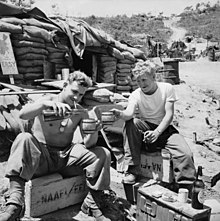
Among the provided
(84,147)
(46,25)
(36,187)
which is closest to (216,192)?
(84,147)

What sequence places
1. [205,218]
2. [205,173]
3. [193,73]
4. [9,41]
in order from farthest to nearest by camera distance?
[193,73]
[9,41]
[205,173]
[205,218]

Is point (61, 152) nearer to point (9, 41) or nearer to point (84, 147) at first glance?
point (84, 147)

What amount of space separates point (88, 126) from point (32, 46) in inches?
165

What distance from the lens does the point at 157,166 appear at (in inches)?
152

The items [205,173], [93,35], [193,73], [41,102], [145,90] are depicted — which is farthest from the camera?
[193,73]

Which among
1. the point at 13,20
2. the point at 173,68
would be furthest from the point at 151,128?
the point at 173,68

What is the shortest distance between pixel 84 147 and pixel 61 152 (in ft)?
0.71

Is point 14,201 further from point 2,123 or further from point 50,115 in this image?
point 2,123

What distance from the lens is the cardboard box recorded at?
2762mm

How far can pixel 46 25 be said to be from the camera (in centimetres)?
731

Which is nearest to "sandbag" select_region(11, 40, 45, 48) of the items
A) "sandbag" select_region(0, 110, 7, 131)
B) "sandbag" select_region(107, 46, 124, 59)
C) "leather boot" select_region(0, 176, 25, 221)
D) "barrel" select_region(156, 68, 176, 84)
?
"sandbag" select_region(0, 110, 7, 131)

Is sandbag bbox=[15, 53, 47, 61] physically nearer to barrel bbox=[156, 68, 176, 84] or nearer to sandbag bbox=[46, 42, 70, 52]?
sandbag bbox=[46, 42, 70, 52]

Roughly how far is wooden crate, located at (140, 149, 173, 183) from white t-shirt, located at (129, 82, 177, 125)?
369 mm

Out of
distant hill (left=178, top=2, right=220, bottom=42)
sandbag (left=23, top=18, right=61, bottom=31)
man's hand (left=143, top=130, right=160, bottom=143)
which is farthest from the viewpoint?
distant hill (left=178, top=2, right=220, bottom=42)
